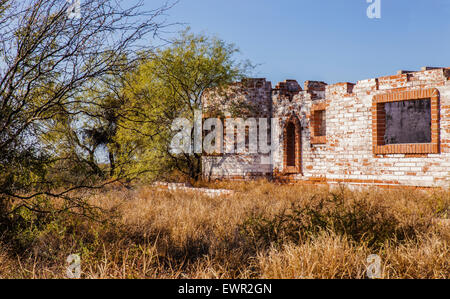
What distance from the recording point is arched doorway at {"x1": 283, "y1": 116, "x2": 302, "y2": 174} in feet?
43.8

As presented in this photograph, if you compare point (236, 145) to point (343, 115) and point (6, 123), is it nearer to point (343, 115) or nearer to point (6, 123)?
point (343, 115)

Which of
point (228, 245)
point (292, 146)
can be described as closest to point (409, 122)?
point (292, 146)

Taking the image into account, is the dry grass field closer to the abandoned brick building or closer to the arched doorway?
the abandoned brick building

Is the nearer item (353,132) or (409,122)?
(353,132)

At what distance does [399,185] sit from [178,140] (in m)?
7.84

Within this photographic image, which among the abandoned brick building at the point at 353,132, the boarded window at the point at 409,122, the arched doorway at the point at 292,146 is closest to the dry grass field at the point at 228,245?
the abandoned brick building at the point at 353,132

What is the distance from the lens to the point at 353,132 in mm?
11625

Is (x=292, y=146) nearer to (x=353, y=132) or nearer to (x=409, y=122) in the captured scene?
(x=353, y=132)

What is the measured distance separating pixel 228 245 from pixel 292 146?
10.2 m

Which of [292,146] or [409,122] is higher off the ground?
[409,122]

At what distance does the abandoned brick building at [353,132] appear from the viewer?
994 centimetres

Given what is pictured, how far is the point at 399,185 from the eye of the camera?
10516 mm

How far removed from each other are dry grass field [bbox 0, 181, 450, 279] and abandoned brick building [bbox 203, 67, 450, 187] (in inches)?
153

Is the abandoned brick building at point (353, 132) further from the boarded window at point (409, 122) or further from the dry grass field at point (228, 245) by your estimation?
the dry grass field at point (228, 245)
